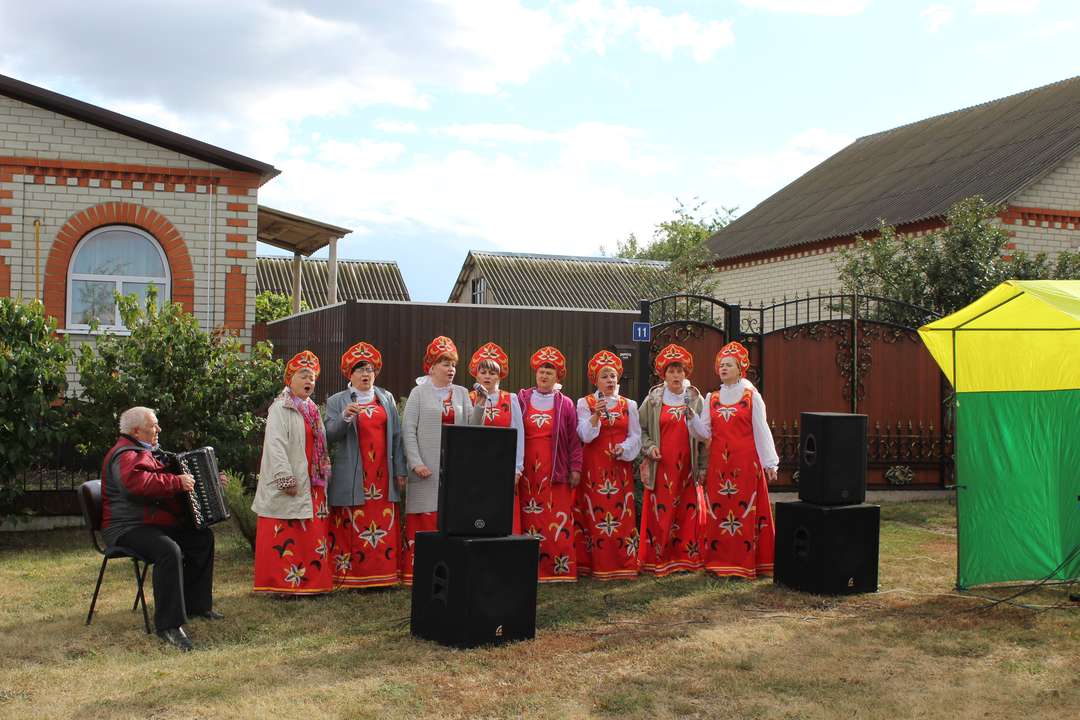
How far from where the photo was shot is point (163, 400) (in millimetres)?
9883

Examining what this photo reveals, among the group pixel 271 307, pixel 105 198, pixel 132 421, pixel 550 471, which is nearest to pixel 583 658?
pixel 550 471

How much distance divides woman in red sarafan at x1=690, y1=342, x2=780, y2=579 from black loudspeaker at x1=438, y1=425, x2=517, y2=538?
2.48 metres

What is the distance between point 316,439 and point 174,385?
338 cm

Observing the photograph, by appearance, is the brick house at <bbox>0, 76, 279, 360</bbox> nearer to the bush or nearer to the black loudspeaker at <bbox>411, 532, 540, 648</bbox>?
the bush

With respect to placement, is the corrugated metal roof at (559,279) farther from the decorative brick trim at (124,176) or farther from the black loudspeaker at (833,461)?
the black loudspeaker at (833,461)

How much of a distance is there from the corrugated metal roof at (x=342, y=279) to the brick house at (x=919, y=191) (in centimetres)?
1112

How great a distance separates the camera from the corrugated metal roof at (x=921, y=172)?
64.1 ft

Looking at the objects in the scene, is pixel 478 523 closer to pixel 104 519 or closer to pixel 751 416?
pixel 104 519

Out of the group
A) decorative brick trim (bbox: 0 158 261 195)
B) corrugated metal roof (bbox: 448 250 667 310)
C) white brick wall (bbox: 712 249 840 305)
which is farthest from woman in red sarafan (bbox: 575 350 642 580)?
corrugated metal roof (bbox: 448 250 667 310)

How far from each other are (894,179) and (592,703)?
20701 mm

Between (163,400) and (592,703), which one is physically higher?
(163,400)

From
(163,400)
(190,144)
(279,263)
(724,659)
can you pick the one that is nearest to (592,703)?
(724,659)

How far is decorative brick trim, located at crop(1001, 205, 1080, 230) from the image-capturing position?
1828 centimetres

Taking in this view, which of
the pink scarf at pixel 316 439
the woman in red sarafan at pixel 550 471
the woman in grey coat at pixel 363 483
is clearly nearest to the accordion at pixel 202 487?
the pink scarf at pixel 316 439
